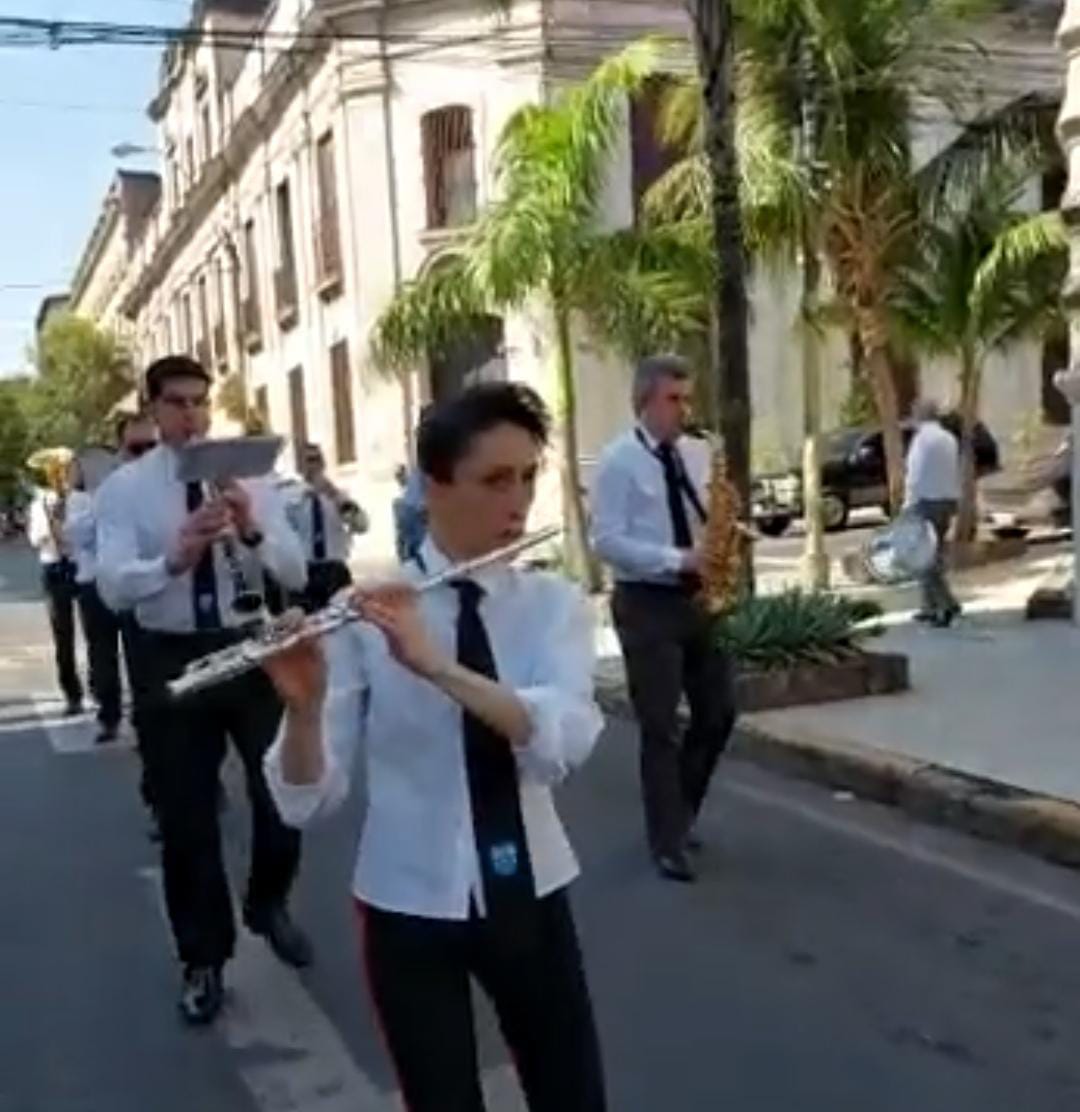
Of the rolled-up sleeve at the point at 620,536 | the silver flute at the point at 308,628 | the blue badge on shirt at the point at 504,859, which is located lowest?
the blue badge on shirt at the point at 504,859

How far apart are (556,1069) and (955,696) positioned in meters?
7.60

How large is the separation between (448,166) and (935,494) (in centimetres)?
1610

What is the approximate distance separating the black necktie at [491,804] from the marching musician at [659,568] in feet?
11.7

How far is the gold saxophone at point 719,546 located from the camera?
618 centimetres

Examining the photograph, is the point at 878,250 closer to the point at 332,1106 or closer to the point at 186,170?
the point at 332,1106

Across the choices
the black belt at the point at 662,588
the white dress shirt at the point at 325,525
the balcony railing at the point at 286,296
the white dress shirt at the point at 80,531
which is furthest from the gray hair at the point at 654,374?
the balcony railing at the point at 286,296

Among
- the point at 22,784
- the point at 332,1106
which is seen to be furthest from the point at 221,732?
the point at 22,784

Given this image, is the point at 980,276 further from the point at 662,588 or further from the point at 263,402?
the point at 263,402

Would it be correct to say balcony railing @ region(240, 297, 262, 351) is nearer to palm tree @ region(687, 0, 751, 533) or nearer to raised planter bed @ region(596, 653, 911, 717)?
palm tree @ region(687, 0, 751, 533)

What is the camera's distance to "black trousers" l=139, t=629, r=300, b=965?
511 centimetres

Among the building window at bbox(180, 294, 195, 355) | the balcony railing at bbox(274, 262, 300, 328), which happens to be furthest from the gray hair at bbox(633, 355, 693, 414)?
the building window at bbox(180, 294, 195, 355)

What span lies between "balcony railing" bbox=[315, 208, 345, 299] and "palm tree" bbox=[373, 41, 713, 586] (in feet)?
44.0

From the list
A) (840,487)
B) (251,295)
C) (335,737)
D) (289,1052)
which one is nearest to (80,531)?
(289,1052)

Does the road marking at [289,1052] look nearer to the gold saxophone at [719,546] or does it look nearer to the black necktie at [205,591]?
the black necktie at [205,591]
